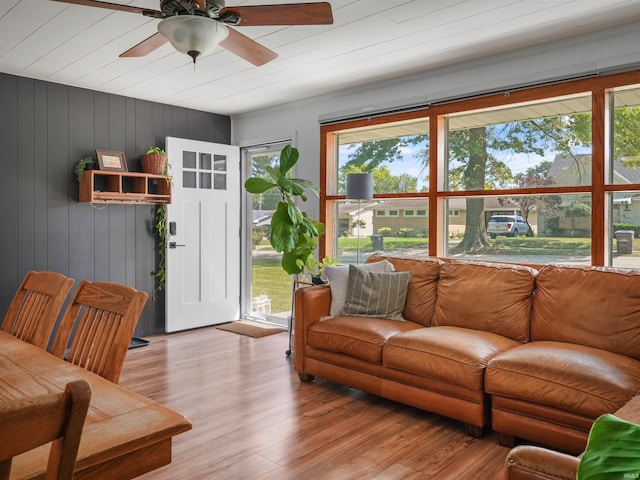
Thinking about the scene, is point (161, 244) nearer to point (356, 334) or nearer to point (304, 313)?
point (304, 313)

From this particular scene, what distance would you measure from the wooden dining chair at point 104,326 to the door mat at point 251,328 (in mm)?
3344

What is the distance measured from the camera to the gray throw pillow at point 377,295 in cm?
369

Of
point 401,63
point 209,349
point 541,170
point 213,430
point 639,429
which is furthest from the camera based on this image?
point 209,349

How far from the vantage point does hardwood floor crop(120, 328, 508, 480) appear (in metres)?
2.42

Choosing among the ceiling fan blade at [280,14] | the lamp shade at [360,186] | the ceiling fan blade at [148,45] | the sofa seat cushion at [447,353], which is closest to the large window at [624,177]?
the sofa seat cushion at [447,353]

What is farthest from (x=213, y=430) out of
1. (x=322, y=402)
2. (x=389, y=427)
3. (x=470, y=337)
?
(x=470, y=337)

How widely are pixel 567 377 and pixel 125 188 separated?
431 cm

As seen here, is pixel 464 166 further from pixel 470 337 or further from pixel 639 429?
pixel 639 429

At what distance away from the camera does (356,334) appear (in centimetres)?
334

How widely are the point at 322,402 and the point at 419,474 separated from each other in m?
1.05

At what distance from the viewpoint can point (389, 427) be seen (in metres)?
2.95

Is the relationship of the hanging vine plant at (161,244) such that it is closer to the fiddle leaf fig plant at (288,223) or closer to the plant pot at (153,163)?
the plant pot at (153,163)

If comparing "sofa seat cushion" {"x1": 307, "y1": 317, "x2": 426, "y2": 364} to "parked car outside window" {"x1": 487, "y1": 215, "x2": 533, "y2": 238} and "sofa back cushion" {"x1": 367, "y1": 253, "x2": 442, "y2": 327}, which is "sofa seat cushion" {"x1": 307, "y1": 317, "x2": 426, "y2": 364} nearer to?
"sofa back cushion" {"x1": 367, "y1": 253, "x2": 442, "y2": 327}

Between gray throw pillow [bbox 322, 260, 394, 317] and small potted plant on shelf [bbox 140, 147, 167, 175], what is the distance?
2.24 meters
